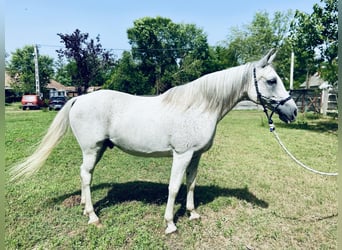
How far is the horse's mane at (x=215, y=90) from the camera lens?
253 centimetres

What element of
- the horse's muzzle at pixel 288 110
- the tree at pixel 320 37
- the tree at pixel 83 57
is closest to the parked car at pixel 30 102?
the tree at pixel 83 57

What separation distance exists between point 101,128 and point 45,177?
2.30 metres

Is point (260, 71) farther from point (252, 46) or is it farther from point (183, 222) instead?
point (252, 46)

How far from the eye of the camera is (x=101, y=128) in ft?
8.65

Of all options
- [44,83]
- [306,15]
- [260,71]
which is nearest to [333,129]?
[306,15]

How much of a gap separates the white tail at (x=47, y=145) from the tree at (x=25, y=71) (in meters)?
29.0

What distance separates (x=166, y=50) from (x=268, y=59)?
29607mm

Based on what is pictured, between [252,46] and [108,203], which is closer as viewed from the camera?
[108,203]

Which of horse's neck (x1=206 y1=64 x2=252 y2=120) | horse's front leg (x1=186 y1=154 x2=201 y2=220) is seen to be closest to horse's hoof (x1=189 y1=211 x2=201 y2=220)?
horse's front leg (x1=186 y1=154 x2=201 y2=220)

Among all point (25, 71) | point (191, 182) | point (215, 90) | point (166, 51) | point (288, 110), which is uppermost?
point (166, 51)

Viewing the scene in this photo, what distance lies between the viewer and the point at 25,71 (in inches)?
1334

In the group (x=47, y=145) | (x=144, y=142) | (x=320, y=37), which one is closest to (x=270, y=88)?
(x=144, y=142)

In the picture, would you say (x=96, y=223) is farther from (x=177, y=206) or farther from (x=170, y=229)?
(x=177, y=206)

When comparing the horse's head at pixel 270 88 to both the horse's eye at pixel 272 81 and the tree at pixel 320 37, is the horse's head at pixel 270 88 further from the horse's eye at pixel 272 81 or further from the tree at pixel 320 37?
the tree at pixel 320 37
